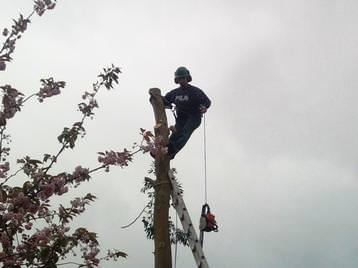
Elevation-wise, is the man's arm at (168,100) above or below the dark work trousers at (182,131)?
above

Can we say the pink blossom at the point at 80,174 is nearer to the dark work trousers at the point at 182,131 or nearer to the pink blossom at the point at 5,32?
the pink blossom at the point at 5,32

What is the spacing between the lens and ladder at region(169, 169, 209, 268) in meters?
4.85

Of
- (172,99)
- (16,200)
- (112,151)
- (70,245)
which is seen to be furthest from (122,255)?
(172,99)

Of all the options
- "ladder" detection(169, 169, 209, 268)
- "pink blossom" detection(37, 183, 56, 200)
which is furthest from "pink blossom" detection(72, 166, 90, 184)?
"ladder" detection(169, 169, 209, 268)

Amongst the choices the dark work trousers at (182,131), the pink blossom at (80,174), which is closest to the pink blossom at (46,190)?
the pink blossom at (80,174)

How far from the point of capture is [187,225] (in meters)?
5.06

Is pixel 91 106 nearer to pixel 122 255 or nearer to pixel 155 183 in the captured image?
pixel 122 255

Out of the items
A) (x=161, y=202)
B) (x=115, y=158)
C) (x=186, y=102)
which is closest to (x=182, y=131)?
(x=186, y=102)

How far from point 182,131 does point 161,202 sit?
1.14 meters

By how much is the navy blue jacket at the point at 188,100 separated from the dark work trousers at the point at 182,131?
0.08 m

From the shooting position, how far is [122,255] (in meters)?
3.67

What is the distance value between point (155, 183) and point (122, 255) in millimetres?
1489

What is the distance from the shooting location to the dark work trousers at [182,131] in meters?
5.37

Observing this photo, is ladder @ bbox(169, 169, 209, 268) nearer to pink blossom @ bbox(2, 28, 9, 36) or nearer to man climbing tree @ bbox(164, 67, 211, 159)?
man climbing tree @ bbox(164, 67, 211, 159)
